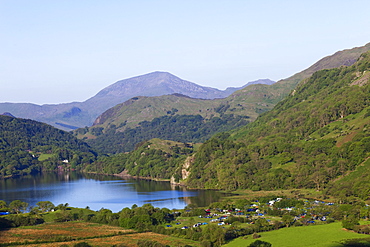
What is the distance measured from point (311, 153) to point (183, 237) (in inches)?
4046

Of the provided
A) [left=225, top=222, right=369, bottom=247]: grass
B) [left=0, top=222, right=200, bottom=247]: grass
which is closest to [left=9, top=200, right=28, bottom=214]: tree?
[left=0, top=222, right=200, bottom=247]: grass

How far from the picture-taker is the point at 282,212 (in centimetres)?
12838

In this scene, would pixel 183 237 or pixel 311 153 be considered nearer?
pixel 183 237

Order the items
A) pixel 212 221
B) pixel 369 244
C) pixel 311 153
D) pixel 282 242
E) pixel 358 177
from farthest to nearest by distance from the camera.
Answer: pixel 311 153
pixel 358 177
pixel 212 221
pixel 282 242
pixel 369 244

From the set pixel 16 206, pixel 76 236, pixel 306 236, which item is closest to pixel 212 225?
pixel 306 236

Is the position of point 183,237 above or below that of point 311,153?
below

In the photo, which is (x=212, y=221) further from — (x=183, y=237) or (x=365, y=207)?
(x=365, y=207)

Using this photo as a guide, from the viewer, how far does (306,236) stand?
10106cm

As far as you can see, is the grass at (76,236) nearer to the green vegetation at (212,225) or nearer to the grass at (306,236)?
the green vegetation at (212,225)

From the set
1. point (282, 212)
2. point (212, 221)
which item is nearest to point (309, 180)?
point (282, 212)

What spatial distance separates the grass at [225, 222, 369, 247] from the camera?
94.9 metres

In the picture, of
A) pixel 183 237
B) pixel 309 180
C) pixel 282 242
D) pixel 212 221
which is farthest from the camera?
pixel 309 180

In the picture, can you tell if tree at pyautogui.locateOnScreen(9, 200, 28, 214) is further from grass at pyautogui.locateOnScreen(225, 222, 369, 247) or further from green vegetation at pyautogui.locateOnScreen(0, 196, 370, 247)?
grass at pyautogui.locateOnScreen(225, 222, 369, 247)

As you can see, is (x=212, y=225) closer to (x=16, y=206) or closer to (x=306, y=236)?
(x=306, y=236)
